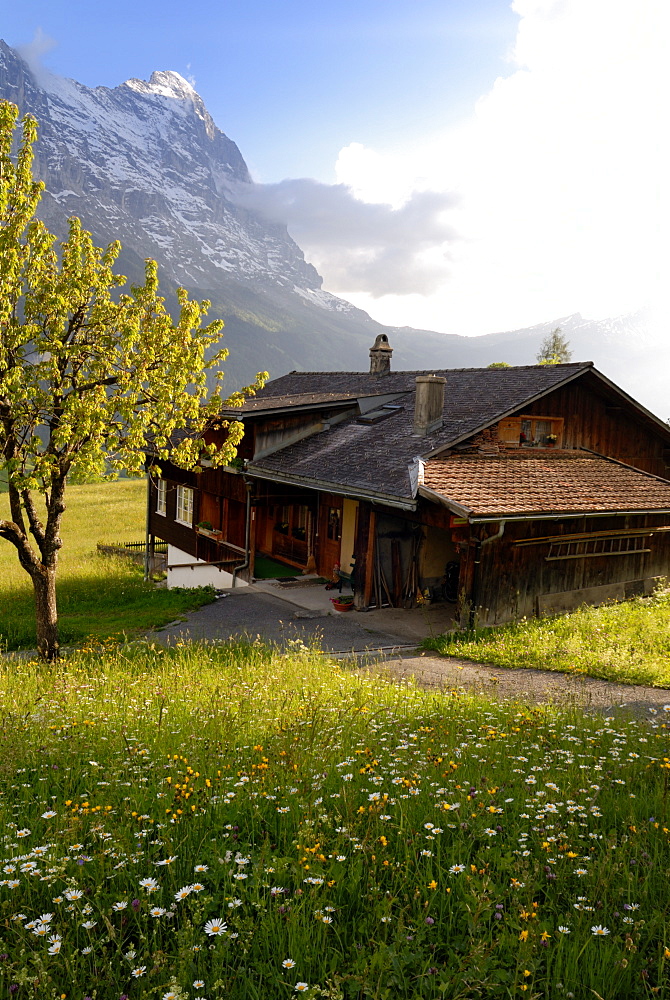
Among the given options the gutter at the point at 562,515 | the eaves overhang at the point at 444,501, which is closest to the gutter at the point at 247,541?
the eaves overhang at the point at 444,501

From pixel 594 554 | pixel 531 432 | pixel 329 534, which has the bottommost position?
pixel 329 534

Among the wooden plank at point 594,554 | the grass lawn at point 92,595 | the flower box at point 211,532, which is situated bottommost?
the grass lawn at point 92,595

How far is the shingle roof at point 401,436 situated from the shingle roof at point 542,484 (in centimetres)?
88

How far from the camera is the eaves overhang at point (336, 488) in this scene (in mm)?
14204

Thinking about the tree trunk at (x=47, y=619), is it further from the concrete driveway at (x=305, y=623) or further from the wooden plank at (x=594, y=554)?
the wooden plank at (x=594, y=554)

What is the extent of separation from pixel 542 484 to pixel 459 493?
325cm

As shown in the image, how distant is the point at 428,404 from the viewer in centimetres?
1759

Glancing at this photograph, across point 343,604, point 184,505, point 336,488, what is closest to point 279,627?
point 343,604

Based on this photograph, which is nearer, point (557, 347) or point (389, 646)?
point (389, 646)

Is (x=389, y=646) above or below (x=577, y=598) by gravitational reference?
below

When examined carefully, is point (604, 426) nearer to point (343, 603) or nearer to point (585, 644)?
point (585, 644)

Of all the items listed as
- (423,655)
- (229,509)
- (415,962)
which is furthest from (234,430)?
(415,962)

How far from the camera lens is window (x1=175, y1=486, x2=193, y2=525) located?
25.0m

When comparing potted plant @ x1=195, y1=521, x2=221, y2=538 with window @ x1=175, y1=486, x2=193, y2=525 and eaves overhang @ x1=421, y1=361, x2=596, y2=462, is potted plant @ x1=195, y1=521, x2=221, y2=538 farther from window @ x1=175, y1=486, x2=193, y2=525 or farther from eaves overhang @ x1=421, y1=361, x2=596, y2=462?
eaves overhang @ x1=421, y1=361, x2=596, y2=462
